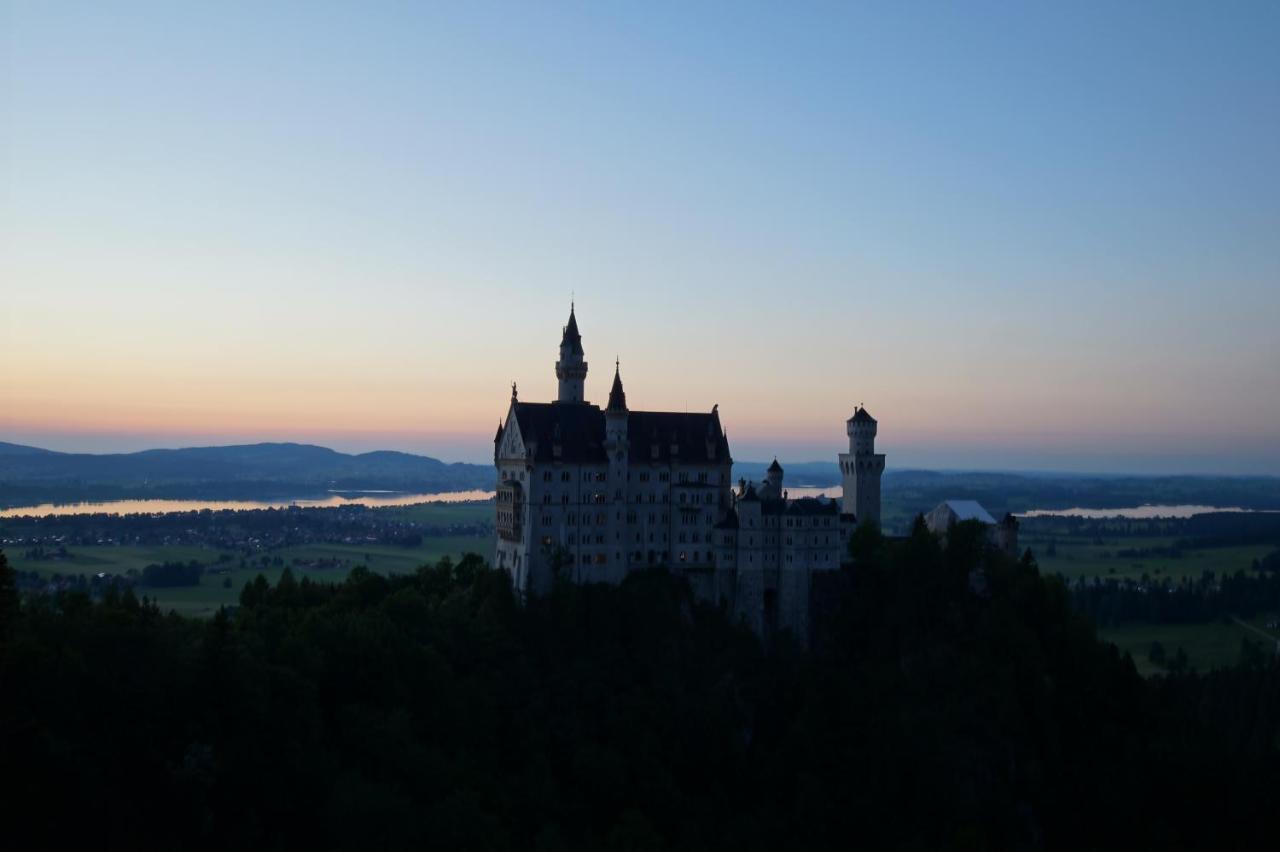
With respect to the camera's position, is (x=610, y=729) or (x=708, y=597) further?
(x=708, y=597)

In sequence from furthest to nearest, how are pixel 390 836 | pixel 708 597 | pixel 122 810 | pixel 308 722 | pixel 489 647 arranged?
pixel 708 597 → pixel 489 647 → pixel 308 722 → pixel 390 836 → pixel 122 810

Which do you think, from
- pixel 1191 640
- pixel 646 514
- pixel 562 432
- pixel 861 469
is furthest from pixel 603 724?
pixel 1191 640

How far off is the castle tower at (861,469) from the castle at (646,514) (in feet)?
25.5

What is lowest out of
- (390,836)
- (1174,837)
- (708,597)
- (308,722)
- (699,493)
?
(1174,837)

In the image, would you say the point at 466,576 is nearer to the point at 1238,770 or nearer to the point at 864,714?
the point at 864,714

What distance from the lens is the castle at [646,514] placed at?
93625 mm

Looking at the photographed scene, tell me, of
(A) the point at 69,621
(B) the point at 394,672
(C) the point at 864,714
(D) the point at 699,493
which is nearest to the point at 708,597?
(D) the point at 699,493

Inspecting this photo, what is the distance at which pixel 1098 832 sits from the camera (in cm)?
8950

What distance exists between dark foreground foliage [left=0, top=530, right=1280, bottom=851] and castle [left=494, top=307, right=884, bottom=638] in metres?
3.12

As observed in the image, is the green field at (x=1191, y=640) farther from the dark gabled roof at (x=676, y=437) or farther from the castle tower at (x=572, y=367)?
the castle tower at (x=572, y=367)

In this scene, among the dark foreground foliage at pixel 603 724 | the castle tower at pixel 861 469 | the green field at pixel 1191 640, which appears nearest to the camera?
the dark foreground foliage at pixel 603 724

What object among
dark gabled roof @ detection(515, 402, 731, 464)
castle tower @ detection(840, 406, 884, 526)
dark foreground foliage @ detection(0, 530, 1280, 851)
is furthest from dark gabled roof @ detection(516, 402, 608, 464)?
castle tower @ detection(840, 406, 884, 526)

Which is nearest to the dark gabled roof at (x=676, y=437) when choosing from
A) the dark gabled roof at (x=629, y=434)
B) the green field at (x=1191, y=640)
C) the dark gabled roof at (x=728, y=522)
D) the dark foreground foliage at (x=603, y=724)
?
the dark gabled roof at (x=629, y=434)

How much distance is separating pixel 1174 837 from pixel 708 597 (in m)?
42.3
